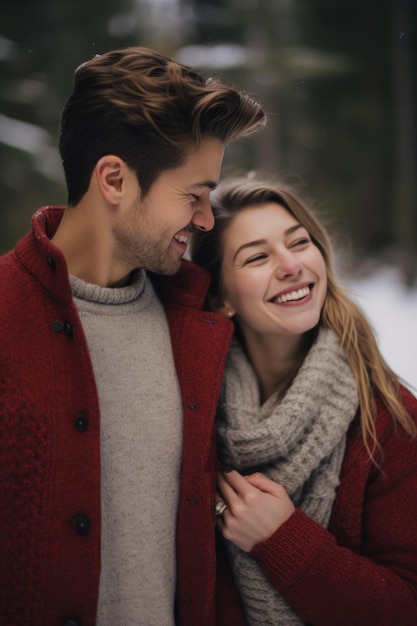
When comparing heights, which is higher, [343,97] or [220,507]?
[343,97]

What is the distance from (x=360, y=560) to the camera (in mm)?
1421

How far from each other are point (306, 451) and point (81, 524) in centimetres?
59

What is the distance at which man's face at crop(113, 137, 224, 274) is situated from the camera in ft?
4.51

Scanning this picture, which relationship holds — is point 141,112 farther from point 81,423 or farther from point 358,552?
point 358,552

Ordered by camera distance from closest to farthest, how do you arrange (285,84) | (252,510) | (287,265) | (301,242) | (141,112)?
1. (141,112)
2. (252,510)
3. (287,265)
4. (301,242)
5. (285,84)

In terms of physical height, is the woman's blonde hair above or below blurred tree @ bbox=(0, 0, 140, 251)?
below

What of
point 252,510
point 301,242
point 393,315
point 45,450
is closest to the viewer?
point 45,450

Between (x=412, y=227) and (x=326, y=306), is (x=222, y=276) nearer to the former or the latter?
(x=326, y=306)

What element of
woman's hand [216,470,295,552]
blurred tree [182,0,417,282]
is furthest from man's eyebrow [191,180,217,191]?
blurred tree [182,0,417,282]

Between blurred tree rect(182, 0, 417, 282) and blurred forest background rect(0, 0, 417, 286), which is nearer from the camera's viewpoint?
blurred forest background rect(0, 0, 417, 286)

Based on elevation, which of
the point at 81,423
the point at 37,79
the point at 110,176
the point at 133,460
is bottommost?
the point at 133,460

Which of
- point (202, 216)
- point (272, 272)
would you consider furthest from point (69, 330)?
point (272, 272)

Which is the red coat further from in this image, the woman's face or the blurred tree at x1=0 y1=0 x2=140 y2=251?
the blurred tree at x1=0 y1=0 x2=140 y2=251

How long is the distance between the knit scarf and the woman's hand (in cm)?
5
